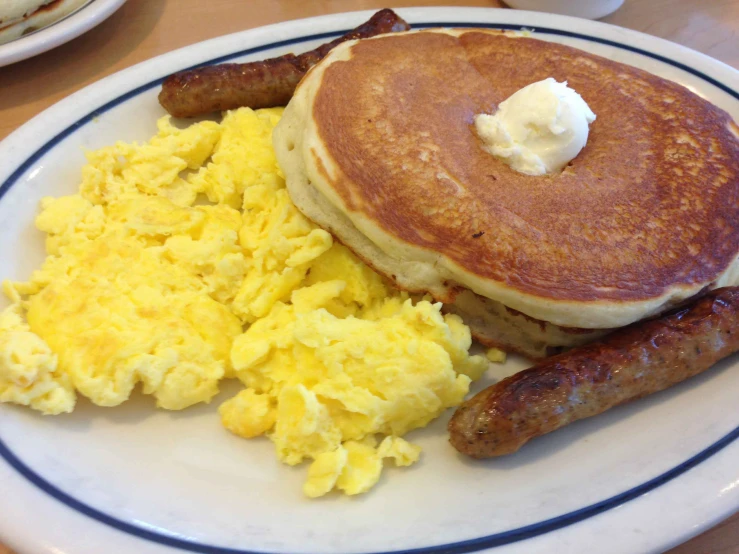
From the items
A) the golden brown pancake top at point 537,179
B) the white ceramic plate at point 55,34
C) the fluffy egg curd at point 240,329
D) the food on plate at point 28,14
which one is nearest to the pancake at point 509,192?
the golden brown pancake top at point 537,179

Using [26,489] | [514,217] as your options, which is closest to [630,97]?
[514,217]

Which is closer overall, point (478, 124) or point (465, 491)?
point (465, 491)

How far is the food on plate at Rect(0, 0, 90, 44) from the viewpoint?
2.41m

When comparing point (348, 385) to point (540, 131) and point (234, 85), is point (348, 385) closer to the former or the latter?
point (540, 131)

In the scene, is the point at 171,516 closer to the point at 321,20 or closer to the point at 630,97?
the point at 630,97

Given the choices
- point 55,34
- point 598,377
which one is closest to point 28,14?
point 55,34

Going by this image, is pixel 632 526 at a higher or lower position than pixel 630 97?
lower

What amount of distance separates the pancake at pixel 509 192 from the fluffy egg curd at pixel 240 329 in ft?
0.46

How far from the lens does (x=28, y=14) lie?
8.12ft

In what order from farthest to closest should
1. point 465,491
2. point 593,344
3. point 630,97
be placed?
point 630,97 → point 593,344 → point 465,491

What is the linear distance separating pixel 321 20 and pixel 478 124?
1.05 m

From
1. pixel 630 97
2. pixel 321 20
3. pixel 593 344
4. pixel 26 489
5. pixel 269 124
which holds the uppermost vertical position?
pixel 321 20

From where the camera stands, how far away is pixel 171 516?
49.9 inches

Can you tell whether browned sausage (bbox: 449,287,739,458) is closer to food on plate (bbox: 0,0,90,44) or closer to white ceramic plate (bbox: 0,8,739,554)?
white ceramic plate (bbox: 0,8,739,554)
